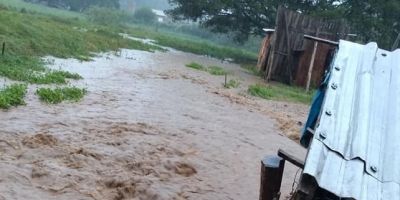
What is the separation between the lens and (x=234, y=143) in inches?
323

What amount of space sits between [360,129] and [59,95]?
6.76 meters

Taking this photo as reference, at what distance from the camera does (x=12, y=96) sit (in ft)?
26.5

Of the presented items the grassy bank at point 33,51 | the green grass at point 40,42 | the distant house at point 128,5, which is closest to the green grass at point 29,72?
the grassy bank at point 33,51

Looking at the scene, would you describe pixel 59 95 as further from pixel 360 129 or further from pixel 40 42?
pixel 40 42

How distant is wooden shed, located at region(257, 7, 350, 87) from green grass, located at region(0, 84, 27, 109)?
12.0 metres

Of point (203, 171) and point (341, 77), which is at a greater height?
point (341, 77)

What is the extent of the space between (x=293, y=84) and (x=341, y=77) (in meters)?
16.0

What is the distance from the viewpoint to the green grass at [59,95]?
28.2 feet

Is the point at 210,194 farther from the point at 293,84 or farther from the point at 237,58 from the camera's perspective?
the point at 237,58

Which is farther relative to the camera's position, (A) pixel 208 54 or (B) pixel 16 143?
(A) pixel 208 54

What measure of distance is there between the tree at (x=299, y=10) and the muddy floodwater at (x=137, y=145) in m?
18.4

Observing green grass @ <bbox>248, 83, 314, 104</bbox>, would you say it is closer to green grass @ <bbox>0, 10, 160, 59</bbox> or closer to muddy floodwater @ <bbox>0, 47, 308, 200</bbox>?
muddy floodwater @ <bbox>0, 47, 308, 200</bbox>

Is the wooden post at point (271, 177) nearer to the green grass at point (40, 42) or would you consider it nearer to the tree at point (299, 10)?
the green grass at point (40, 42)

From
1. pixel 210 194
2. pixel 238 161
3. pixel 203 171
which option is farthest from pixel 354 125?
pixel 238 161
